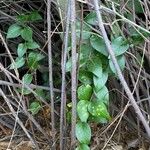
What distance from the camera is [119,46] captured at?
A: 4.27 feet

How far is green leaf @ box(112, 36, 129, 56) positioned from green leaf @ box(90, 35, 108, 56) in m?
0.03

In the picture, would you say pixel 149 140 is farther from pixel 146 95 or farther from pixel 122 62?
pixel 122 62

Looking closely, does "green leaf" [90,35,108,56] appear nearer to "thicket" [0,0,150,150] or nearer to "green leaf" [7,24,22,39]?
"thicket" [0,0,150,150]

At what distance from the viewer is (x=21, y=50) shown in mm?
1520

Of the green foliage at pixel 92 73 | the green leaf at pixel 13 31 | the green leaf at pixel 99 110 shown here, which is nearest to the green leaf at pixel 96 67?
the green foliage at pixel 92 73

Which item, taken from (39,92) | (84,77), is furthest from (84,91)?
(39,92)

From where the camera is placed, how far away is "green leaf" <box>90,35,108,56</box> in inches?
51.3

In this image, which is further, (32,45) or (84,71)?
(32,45)

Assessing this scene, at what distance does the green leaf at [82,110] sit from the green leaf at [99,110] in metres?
0.02

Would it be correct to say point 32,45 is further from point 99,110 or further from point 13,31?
point 99,110

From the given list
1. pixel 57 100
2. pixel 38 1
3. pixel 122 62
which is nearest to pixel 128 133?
pixel 57 100

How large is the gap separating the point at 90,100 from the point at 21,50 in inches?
13.9

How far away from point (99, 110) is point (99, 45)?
22 cm

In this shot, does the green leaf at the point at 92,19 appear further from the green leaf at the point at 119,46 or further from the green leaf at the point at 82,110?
the green leaf at the point at 82,110
